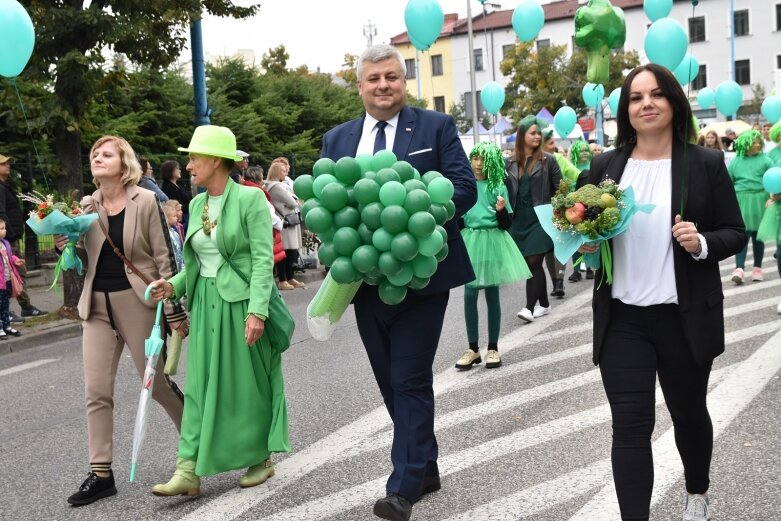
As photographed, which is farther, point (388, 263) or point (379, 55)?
point (379, 55)

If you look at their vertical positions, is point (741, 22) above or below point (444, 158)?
above

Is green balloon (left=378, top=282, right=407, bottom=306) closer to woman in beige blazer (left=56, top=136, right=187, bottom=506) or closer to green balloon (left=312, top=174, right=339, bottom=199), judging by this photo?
green balloon (left=312, top=174, right=339, bottom=199)

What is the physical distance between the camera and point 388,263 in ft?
12.0

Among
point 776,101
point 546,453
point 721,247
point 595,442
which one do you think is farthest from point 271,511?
point 776,101

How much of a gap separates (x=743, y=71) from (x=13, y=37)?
67232mm

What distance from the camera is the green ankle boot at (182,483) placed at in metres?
4.59

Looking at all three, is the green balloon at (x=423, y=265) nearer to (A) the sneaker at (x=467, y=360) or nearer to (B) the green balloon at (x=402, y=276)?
(B) the green balloon at (x=402, y=276)

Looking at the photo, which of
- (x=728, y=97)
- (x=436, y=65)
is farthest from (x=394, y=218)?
(x=436, y=65)

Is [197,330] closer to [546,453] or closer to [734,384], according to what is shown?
[546,453]

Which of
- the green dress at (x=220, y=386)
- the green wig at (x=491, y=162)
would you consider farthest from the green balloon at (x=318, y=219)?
the green wig at (x=491, y=162)

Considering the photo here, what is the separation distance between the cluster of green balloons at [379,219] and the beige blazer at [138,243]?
1388mm

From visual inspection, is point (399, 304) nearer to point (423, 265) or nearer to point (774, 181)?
point (423, 265)

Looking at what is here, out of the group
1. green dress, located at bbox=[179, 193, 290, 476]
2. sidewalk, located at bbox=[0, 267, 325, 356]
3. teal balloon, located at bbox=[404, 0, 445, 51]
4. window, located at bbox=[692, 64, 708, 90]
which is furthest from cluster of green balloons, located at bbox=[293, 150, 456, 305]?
window, located at bbox=[692, 64, 708, 90]

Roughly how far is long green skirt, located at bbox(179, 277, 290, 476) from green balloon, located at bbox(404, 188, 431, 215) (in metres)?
1.41
